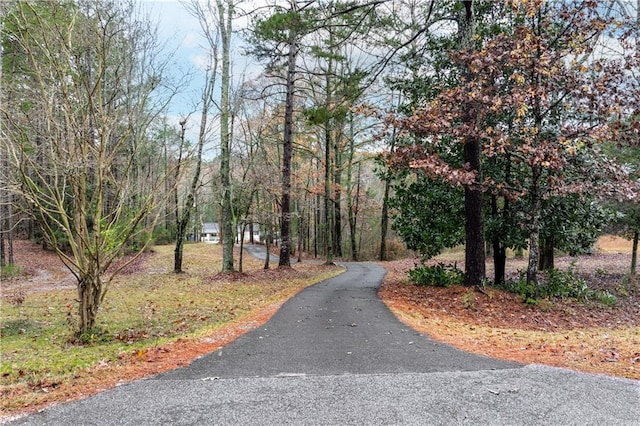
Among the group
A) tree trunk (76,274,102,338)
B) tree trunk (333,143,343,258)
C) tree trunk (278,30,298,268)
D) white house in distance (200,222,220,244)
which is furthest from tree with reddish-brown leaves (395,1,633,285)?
white house in distance (200,222,220,244)

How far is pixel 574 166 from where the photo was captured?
9.31 meters

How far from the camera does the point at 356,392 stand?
361cm

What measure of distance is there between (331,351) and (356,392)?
1.48m

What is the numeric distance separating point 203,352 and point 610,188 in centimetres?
847

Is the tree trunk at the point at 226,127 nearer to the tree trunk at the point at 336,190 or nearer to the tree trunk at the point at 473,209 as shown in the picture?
the tree trunk at the point at 473,209

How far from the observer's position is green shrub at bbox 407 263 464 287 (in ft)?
35.8

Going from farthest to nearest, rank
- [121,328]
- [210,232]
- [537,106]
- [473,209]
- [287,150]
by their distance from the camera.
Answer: [210,232]
[287,150]
[473,209]
[537,106]
[121,328]

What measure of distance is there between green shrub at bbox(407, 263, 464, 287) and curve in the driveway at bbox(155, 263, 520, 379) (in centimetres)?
361

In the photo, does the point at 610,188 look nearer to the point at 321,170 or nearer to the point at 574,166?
the point at 574,166

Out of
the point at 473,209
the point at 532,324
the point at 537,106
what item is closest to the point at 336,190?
the point at 473,209

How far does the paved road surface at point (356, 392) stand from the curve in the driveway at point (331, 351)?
0.07ft

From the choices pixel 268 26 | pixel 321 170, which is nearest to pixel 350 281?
pixel 268 26

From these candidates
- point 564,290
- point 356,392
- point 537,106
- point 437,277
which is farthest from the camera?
point 437,277

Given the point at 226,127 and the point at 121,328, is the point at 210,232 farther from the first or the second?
the point at 121,328
